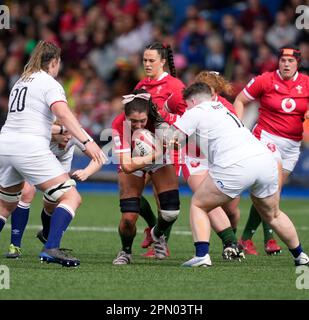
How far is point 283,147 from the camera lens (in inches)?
445

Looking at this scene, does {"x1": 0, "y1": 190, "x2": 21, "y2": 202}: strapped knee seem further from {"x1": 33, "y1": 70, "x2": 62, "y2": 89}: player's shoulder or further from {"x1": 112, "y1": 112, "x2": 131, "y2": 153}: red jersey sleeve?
{"x1": 33, "y1": 70, "x2": 62, "y2": 89}: player's shoulder

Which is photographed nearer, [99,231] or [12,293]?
[12,293]

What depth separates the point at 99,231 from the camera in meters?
13.1

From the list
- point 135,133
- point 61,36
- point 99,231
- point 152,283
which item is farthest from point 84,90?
point 152,283

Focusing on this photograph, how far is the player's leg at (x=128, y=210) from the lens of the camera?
31.9 feet

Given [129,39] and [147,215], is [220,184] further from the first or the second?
[129,39]

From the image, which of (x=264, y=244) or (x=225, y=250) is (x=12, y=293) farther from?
(x=264, y=244)

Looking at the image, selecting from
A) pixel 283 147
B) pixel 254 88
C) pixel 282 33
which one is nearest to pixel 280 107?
pixel 254 88

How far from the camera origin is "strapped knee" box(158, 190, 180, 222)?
9.96 metres

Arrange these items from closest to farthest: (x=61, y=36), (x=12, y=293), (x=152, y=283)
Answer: (x=12, y=293) < (x=152, y=283) < (x=61, y=36)

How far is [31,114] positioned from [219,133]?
168 centimetres

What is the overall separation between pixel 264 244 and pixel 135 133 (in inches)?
103

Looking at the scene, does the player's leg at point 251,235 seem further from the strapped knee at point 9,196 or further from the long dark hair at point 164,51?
the strapped knee at point 9,196

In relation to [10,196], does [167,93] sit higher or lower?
higher
